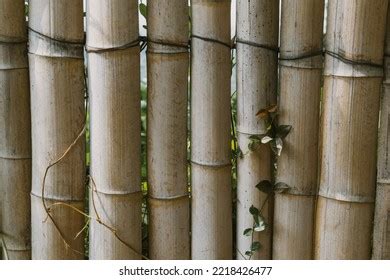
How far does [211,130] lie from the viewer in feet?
4.98

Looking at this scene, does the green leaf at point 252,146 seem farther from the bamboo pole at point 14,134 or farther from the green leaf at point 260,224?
the bamboo pole at point 14,134

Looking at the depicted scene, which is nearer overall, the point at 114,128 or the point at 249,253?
the point at 114,128

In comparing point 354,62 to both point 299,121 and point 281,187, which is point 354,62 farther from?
point 281,187

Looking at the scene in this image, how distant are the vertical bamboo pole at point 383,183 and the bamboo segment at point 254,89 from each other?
0.82ft

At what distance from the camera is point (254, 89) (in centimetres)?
150

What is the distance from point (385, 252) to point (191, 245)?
1.54 feet

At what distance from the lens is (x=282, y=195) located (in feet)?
5.10

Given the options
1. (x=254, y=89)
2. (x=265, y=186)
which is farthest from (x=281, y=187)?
(x=254, y=89)

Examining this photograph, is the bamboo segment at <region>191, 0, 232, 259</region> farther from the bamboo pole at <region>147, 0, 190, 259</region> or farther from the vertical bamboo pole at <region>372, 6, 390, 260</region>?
the vertical bamboo pole at <region>372, 6, 390, 260</region>

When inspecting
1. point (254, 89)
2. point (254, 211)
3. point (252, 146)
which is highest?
point (254, 89)

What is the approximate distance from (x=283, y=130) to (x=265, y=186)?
0.14 m

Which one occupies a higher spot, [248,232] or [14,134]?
[14,134]
